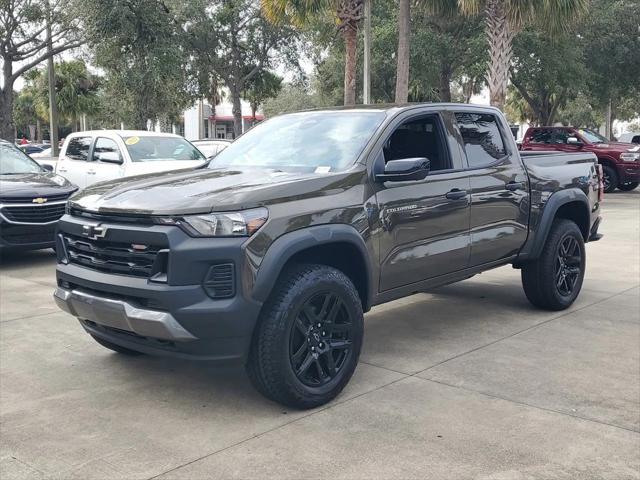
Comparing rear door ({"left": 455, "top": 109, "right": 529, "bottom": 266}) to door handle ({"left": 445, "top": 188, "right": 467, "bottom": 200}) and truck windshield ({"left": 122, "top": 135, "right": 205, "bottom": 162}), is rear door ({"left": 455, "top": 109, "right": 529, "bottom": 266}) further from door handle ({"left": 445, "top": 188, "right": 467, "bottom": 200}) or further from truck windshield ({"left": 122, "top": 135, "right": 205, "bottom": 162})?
truck windshield ({"left": 122, "top": 135, "right": 205, "bottom": 162})

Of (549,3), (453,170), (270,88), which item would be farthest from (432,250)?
(270,88)

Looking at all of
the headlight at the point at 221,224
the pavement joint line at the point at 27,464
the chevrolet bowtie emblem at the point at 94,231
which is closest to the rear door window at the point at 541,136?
the headlight at the point at 221,224

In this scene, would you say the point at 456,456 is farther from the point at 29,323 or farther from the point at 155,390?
the point at 29,323

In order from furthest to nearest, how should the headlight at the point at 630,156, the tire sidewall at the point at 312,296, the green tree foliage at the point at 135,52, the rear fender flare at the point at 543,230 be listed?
the green tree foliage at the point at 135,52, the headlight at the point at 630,156, the rear fender flare at the point at 543,230, the tire sidewall at the point at 312,296

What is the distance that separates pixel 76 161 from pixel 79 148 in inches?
12.3

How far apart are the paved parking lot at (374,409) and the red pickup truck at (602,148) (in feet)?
47.3

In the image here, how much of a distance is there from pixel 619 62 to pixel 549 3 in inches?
447

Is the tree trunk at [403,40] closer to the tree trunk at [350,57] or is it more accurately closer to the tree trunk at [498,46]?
the tree trunk at [350,57]

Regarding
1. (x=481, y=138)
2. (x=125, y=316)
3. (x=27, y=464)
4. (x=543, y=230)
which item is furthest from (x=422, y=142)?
(x=27, y=464)

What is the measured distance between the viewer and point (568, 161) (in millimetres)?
6777

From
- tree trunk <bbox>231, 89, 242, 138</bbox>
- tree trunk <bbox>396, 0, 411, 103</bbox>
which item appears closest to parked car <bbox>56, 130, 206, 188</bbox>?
tree trunk <bbox>396, 0, 411, 103</bbox>

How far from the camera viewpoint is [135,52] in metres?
20.8

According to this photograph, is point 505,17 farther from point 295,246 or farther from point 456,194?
point 295,246

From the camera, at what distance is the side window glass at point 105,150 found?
11.5 m
